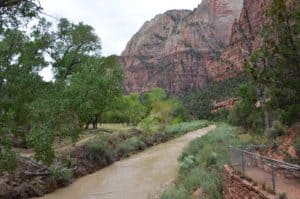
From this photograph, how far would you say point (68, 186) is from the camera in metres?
20.0

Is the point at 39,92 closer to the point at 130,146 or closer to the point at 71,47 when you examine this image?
the point at 71,47

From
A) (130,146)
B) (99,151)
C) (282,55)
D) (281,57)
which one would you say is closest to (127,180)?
(99,151)

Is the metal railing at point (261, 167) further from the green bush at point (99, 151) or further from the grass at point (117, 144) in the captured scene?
the grass at point (117, 144)

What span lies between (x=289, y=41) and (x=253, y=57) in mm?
1979

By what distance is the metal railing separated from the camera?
7546mm

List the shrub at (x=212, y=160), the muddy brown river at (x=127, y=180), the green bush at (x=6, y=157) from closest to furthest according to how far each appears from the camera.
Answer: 1. the green bush at (x=6, y=157)
2. the shrub at (x=212, y=160)
3. the muddy brown river at (x=127, y=180)

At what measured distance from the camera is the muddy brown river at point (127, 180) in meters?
17.9

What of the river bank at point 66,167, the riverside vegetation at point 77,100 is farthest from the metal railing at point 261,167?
the river bank at point 66,167

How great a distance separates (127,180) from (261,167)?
13376mm

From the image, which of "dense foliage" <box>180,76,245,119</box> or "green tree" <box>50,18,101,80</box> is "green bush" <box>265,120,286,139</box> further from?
"dense foliage" <box>180,76,245,119</box>

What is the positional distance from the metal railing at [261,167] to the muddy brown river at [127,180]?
19.2ft

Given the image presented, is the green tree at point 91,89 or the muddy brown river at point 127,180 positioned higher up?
the green tree at point 91,89

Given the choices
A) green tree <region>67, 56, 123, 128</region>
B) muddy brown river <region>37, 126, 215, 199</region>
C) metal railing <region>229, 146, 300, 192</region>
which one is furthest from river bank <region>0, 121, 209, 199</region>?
metal railing <region>229, 146, 300, 192</region>

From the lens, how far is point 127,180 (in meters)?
21.3
